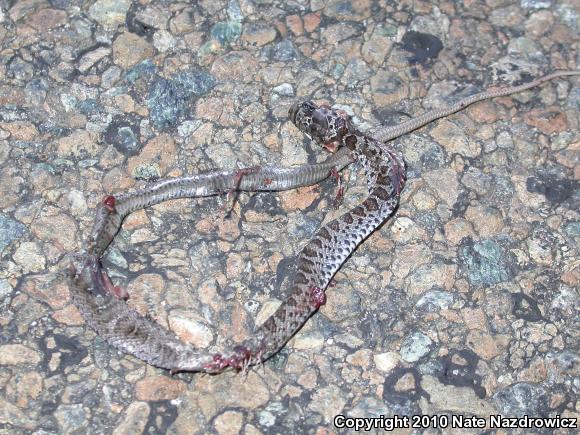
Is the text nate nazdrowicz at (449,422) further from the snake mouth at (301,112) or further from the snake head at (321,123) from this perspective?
the snake mouth at (301,112)

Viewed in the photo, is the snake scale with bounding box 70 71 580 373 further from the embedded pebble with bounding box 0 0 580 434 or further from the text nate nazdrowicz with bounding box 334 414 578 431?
the text nate nazdrowicz with bounding box 334 414 578 431

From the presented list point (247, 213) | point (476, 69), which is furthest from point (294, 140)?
point (476, 69)

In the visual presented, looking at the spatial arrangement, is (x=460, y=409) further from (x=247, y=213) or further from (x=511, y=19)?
(x=511, y=19)

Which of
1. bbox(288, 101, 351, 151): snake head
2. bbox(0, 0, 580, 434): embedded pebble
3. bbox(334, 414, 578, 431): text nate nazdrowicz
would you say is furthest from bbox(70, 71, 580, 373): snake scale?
bbox(334, 414, 578, 431): text nate nazdrowicz

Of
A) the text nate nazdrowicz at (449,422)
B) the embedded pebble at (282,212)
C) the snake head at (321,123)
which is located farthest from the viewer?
the snake head at (321,123)

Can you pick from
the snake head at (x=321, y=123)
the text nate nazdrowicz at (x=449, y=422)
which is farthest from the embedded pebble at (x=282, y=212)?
the snake head at (x=321, y=123)

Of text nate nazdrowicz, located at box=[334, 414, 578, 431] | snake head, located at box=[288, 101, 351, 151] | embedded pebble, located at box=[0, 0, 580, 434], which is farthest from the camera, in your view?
snake head, located at box=[288, 101, 351, 151]
